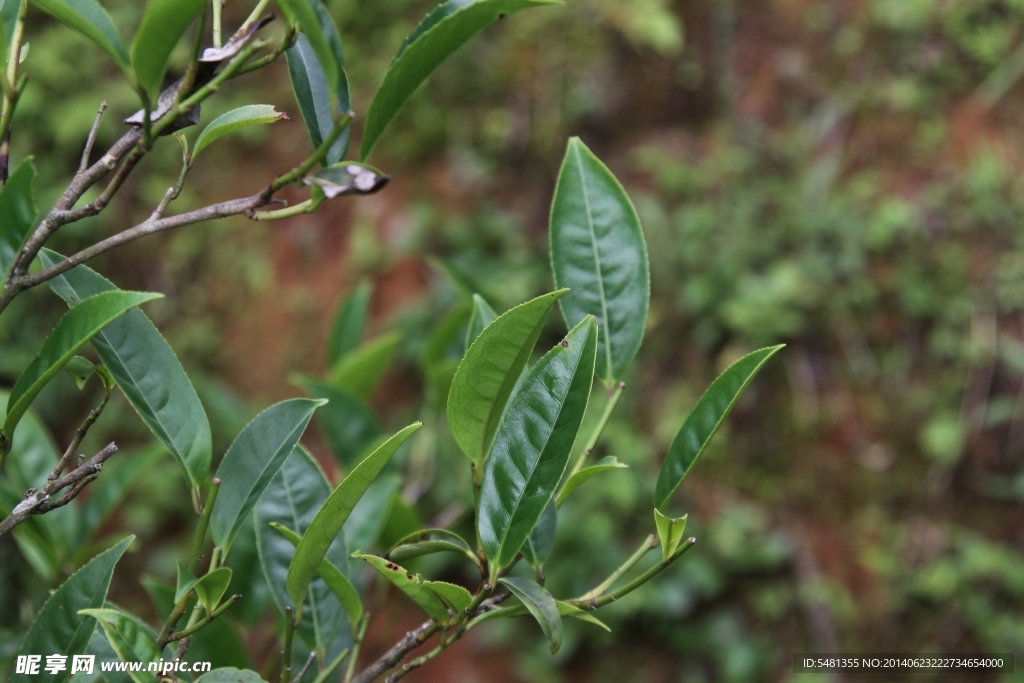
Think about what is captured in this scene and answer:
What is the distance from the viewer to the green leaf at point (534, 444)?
21.2 inches

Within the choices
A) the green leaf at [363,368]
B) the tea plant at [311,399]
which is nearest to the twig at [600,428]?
the tea plant at [311,399]

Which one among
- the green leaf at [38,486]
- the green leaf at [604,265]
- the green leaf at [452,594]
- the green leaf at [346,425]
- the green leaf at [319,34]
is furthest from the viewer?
the green leaf at [346,425]

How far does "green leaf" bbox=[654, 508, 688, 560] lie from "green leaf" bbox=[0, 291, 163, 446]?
37cm

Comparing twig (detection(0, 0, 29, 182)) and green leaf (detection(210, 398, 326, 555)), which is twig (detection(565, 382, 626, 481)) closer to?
green leaf (detection(210, 398, 326, 555))

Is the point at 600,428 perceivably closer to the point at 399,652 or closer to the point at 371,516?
the point at 399,652

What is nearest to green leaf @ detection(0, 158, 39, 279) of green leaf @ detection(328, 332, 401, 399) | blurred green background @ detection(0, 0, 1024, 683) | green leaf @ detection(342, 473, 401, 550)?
green leaf @ detection(342, 473, 401, 550)

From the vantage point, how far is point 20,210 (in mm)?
524

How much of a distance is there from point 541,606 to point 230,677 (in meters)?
0.22

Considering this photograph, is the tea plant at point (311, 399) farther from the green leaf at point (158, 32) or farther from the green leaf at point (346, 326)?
the green leaf at point (346, 326)

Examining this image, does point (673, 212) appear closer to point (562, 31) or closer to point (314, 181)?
point (562, 31)

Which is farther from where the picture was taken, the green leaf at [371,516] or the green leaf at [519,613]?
the green leaf at [371,516]

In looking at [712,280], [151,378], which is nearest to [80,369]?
[151,378]

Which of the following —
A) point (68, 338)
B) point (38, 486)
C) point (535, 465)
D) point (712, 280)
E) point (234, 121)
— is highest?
point (234, 121)

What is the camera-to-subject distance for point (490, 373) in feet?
1.81
